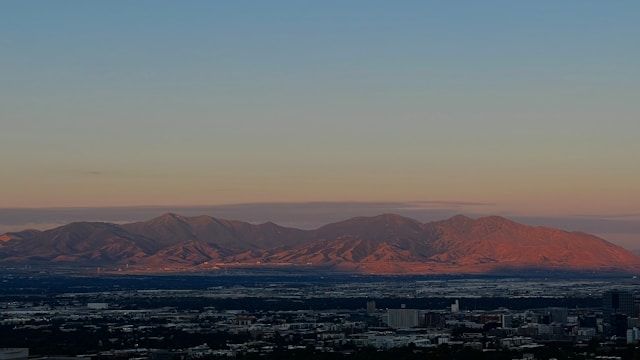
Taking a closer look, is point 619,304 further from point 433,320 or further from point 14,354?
point 14,354

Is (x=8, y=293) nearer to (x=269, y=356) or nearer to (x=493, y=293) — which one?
(x=493, y=293)

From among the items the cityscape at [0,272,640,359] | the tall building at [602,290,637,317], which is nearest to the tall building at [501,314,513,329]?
the cityscape at [0,272,640,359]

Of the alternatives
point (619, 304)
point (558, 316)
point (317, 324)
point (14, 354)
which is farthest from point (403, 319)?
point (14, 354)

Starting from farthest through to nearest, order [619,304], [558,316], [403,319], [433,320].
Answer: [619,304]
[558,316]
[433,320]
[403,319]

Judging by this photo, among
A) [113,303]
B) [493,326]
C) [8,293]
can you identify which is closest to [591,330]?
[493,326]

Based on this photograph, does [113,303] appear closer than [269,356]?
No

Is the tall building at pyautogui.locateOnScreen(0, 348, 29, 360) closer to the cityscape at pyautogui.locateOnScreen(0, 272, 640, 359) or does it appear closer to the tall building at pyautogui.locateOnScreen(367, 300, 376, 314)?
the cityscape at pyautogui.locateOnScreen(0, 272, 640, 359)

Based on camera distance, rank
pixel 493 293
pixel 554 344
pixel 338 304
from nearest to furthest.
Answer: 1. pixel 554 344
2. pixel 338 304
3. pixel 493 293
